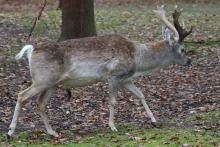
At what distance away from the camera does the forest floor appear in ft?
28.5

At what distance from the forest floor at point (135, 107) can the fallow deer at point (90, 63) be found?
439 millimetres

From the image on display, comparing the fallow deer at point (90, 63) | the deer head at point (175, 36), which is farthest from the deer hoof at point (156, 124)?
the deer head at point (175, 36)

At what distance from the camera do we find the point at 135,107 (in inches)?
456

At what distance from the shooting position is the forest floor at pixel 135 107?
28.5 ft

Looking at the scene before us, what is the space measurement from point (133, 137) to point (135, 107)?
3053 mm

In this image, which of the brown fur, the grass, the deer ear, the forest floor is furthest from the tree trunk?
the grass

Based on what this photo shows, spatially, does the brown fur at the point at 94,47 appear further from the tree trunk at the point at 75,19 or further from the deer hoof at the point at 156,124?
the tree trunk at the point at 75,19

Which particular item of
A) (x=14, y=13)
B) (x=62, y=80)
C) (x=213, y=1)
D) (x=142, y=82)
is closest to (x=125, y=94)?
(x=142, y=82)

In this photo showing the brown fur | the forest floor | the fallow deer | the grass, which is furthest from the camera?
the brown fur

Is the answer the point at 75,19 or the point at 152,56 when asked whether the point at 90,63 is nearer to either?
the point at 152,56

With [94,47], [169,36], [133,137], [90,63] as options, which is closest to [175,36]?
[169,36]

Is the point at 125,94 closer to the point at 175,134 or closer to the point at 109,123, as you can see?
the point at 109,123

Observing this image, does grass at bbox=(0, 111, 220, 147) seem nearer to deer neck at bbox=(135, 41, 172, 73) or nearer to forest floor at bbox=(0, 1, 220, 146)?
forest floor at bbox=(0, 1, 220, 146)

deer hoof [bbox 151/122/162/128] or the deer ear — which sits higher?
the deer ear
